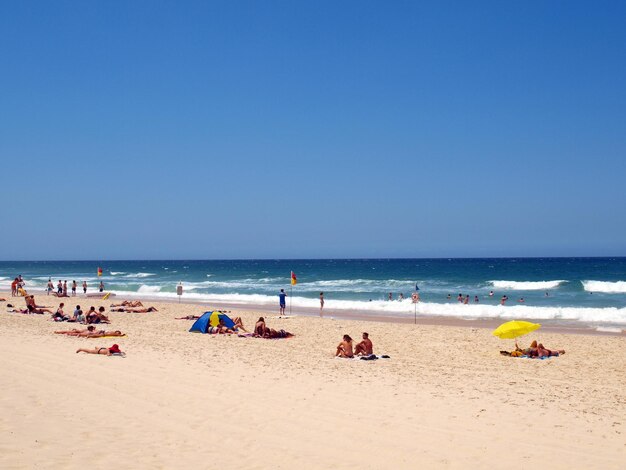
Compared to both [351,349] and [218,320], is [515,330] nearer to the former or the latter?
[351,349]

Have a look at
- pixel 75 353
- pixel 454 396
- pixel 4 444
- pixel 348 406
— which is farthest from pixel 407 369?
pixel 4 444

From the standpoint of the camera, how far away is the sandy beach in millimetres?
6570

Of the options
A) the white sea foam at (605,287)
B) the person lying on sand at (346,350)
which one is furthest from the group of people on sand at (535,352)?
the white sea foam at (605,287)

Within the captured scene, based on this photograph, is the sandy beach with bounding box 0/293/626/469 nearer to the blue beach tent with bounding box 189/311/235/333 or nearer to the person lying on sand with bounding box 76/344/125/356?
the person lying on sand with bounding box 76/344/125/356

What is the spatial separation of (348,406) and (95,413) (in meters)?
3.80

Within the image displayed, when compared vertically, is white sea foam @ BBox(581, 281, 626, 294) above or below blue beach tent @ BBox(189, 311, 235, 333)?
below

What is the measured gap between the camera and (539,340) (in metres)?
18.6

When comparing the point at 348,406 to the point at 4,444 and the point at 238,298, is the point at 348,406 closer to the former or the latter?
the point at 4,444

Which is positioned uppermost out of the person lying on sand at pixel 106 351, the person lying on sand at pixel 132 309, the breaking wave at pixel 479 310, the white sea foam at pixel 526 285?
the person lying on sand at pixel 106 351

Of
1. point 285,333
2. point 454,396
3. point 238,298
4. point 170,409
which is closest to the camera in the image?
point 170,409

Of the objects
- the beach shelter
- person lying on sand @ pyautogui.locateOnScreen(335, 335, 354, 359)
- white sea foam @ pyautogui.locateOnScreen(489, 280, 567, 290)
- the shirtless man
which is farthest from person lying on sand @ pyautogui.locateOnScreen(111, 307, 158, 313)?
white sea foam @ pyautogui.locateOnScreen(489, 280, 567, 290)

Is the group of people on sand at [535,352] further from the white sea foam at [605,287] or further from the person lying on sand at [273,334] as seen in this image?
the white sea foam at [605,287]

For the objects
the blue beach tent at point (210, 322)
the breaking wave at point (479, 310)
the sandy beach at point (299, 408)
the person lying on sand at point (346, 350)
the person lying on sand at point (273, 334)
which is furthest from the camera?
the breaking wave at point (479, 310)

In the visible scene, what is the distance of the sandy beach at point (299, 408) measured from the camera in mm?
6570
